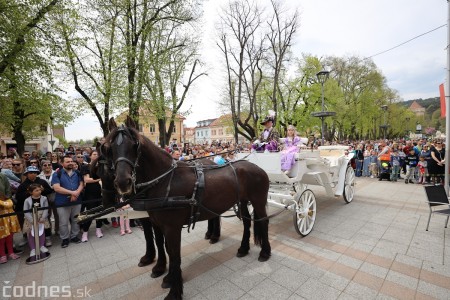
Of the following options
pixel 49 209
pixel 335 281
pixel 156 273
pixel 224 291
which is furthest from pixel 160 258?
pixel 49 209

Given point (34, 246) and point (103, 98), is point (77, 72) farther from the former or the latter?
point (34, 246)

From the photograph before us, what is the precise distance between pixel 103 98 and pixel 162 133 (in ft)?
21.5

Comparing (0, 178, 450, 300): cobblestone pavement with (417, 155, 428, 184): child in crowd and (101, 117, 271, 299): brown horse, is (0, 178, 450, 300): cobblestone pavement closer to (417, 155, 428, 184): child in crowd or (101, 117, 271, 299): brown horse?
(101, 117, 271, 299): brown horse

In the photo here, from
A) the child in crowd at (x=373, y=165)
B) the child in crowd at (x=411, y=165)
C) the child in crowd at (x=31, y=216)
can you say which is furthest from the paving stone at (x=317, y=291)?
the child in crowd at (x=373, y=165)

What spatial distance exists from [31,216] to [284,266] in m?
5.03

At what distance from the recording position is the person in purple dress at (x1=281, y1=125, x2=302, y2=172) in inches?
183

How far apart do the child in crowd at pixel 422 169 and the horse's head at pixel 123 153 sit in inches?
516

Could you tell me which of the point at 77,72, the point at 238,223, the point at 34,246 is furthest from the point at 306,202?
the point at 77,72

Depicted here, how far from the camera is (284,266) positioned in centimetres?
355

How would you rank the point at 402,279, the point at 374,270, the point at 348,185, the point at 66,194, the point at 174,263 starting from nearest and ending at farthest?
the point at 174,263 < the point at 402,279 < the point at 374,270 < the point at 66,194 < the point at 348,185

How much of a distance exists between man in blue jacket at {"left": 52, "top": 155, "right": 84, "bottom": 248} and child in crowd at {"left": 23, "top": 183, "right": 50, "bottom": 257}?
0.27 m

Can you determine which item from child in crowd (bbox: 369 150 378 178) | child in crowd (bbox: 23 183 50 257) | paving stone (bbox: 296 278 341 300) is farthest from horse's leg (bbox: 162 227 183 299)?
child in crowd (bbox: 369 150 378 178)

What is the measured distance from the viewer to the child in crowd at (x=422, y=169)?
1030cm

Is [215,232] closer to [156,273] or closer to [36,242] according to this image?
[156,273]
